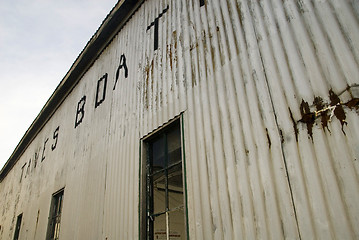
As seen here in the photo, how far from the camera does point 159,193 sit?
12.3 feet

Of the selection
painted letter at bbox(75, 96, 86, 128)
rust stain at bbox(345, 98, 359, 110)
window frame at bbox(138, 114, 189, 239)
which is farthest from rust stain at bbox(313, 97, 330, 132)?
painted letter at bbox(75, 96, 86, 128)

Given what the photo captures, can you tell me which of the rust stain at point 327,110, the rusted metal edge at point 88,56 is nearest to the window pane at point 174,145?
the rust stain at point 327,110

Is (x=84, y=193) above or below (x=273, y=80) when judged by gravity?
below

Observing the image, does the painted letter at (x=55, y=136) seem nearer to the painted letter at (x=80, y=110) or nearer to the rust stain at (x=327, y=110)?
the painted letter at (x=80, y=110)

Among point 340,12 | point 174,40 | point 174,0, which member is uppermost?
point 174,0

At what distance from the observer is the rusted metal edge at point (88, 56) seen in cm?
606

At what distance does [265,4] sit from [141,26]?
10.4 feet

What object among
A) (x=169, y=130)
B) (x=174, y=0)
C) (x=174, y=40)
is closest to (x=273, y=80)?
(x=169, y=130)

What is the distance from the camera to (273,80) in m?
2.48

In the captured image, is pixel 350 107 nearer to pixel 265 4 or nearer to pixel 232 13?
pixel 265 4

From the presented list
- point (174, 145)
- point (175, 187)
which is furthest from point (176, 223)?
point (174, 145)

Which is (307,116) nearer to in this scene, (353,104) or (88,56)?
(353,104)

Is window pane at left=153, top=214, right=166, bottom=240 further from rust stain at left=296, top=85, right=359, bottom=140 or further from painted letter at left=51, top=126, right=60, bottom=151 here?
painted letter at left=51, top=126, right=60, bottom=151

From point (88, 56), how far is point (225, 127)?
6.00 meters
